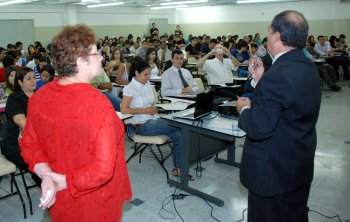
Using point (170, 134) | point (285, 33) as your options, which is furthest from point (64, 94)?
point (170, 134)

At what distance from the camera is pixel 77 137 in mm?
1271

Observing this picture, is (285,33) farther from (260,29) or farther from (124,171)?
(260,29)

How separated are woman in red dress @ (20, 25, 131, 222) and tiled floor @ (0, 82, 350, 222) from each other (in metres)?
1.54

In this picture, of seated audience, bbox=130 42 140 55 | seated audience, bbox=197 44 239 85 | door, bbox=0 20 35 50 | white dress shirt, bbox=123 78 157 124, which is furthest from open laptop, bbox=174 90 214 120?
door, bbox=0 20 35 50

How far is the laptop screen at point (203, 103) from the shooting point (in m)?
3.04

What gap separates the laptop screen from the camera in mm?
Answer: 3035

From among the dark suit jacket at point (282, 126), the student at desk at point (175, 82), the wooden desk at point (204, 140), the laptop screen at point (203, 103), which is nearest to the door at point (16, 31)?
the student at desk at point (175, 82)

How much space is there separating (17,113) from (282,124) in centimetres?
226

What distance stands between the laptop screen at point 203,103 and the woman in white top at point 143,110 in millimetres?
491

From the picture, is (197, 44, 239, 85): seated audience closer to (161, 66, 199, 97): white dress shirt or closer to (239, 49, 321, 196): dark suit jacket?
(161, 66, 199, 97): white dress shirt

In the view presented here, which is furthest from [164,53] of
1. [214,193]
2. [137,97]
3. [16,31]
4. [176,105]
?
[16,31]

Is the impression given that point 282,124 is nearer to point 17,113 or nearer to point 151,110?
point 151,110

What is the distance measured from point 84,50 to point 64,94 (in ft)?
0.63

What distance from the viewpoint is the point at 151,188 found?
11.2 ft
